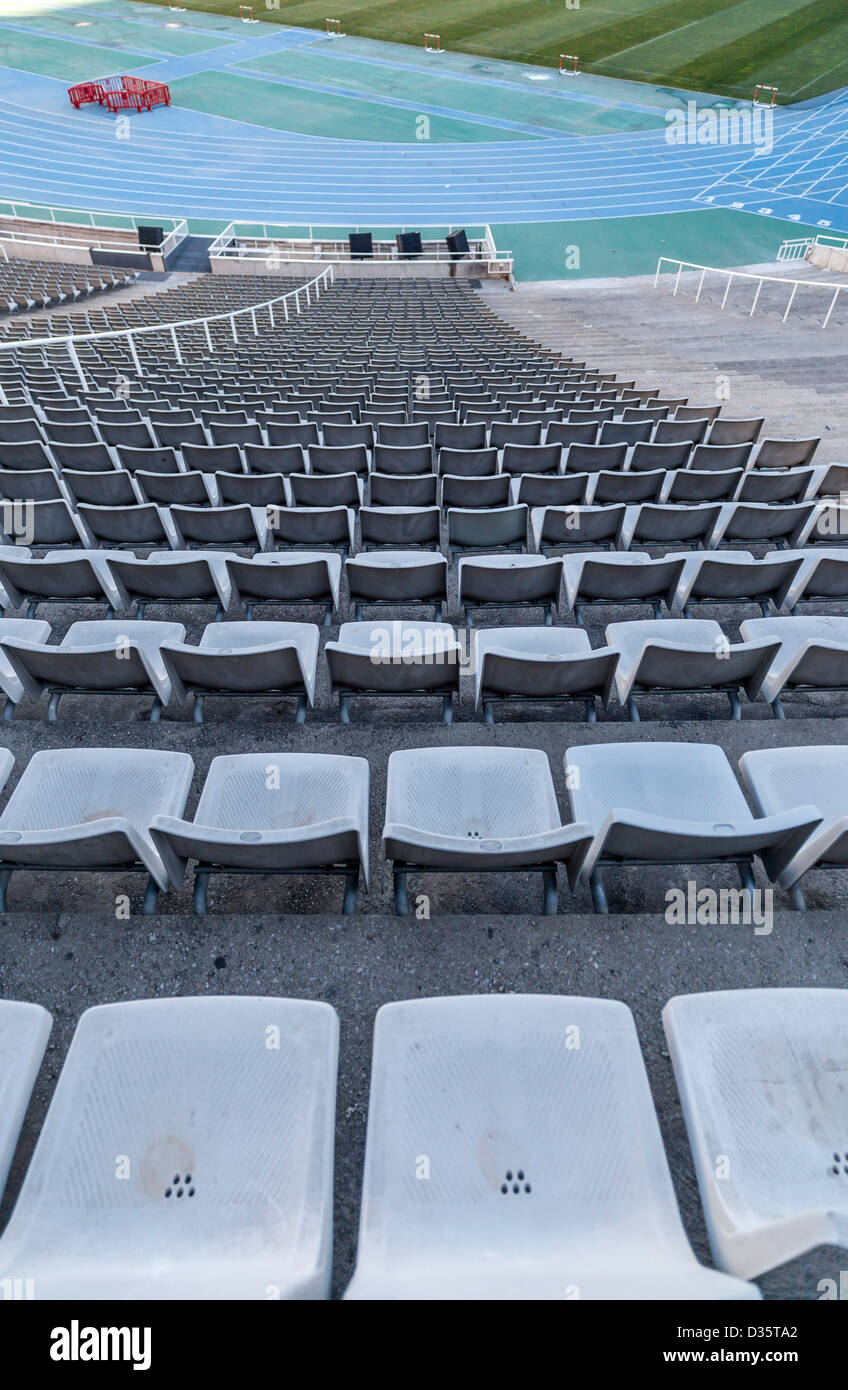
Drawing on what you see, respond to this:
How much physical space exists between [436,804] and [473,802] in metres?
0.16

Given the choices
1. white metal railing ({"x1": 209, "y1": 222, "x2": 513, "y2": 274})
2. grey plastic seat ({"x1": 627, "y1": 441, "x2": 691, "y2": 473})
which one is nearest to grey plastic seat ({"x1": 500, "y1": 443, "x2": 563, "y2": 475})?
grey plastic seat ({"x1": 627, "y1": 441, "x2": 691, "y2": 473})

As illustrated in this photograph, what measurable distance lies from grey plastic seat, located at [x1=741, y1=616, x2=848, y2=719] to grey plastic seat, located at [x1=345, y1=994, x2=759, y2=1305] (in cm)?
217

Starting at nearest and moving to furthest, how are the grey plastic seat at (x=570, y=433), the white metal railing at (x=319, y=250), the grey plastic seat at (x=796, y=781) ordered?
1. the grey plastic seat at (x=796, y=781)
2. the grey plastic seat at (x=570, y=433)
3. the white metal railing at (x=319, y=250)

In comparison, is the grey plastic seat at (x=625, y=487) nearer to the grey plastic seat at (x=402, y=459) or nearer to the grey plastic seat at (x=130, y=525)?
the grey plastic seat at (x=402, y=459)

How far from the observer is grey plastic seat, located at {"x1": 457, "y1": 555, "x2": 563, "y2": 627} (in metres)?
Result: 4.02

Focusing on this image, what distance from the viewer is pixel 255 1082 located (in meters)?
1.88

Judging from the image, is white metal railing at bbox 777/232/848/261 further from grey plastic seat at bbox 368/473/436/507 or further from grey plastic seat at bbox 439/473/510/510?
grey plastic seat at bbox 368/473/436/507

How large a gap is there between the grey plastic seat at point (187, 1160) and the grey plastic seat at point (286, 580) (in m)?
2.59

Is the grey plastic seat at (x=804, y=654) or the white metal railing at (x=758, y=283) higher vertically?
the white metal railing at (x=758, y=283)

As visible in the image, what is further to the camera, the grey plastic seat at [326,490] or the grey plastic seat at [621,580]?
the grey plastic seat at [326,490]

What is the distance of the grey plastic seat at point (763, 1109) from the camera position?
5.30 feet

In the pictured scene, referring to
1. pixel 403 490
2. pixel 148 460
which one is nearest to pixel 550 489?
pixel 403 490

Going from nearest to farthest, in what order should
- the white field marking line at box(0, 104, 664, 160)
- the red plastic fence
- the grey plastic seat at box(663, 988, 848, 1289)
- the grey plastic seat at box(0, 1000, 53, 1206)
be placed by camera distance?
the grey plastic seat at box(663, 988, 848, 1289) → the grey plastic seat at box(0, 1000, 53, 1206) → the white field marking line at box(0, 104, 664, 160) → the red plastic fence

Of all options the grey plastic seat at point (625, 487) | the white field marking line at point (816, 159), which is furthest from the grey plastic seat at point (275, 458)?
the white field marking line at point (816, 159)
